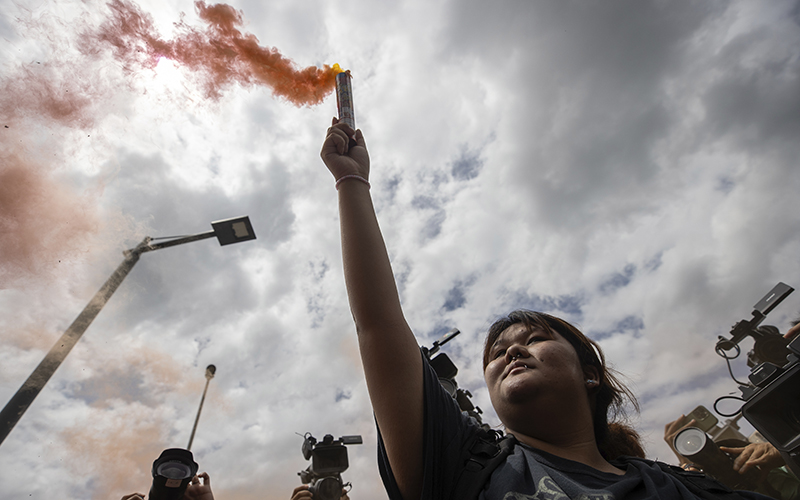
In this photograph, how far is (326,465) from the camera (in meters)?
6.15

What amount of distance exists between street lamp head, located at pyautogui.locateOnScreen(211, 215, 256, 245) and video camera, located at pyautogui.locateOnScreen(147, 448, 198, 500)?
4578mm

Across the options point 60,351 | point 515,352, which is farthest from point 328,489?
point 515,352

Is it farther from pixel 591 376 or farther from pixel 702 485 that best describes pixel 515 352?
pixel 702 485

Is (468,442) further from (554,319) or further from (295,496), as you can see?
(295,496)

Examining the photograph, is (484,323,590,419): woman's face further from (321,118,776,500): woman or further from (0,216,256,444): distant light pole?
(0,216,256,444): distant light pole

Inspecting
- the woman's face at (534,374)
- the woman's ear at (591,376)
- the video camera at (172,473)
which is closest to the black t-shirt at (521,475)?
the woman's face at (534,374)

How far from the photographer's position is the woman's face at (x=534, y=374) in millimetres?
2070

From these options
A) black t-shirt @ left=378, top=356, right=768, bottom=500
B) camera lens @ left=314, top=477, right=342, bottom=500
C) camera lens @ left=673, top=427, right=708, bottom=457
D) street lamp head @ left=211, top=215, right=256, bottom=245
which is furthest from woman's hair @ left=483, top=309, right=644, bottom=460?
street lamp head @ left=211, top=215, right=256, bottom=245

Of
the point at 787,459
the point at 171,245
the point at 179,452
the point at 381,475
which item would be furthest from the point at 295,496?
the point at 787,459

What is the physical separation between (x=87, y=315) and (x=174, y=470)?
4044 millimetres

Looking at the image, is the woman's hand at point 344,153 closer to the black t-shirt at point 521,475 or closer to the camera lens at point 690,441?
the black t-shirt at point 521,475

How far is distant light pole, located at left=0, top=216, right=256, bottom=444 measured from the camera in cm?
437

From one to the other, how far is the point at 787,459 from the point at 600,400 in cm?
210

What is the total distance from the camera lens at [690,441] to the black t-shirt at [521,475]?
3205 millimetres
